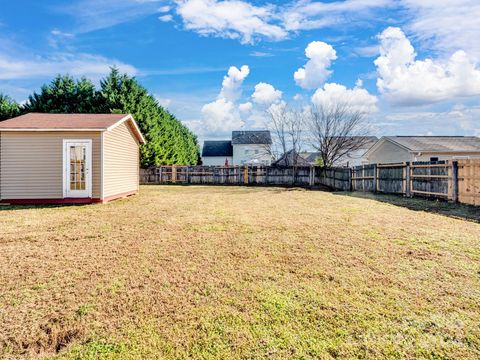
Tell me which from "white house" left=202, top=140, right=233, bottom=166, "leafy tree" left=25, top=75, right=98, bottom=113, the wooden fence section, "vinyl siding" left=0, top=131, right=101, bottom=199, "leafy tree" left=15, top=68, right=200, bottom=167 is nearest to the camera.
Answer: the wooden fence section

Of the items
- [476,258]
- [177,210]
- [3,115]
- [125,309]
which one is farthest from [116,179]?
[3,115]

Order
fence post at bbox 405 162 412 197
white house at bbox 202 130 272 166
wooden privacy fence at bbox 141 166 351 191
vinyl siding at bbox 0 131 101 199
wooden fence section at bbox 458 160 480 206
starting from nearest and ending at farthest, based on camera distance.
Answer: wooden fence section at bbox 458 160 480 206 < vinyl siding at bbox 0 131 101 199 < fence post at bbox 405 162 412 197 < wooden privacy fence at bbox 141 166 351 191 < white house at bbox 202 130 272 166

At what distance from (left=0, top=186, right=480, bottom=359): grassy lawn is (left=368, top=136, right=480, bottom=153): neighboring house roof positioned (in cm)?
1670

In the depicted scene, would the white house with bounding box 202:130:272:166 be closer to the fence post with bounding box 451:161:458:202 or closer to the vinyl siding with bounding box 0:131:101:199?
the fence post with bounding box 451:161:458:202

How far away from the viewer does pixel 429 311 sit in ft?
9.16

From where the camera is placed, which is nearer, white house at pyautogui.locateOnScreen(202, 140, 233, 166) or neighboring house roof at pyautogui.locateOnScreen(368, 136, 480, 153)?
neighboring house roof at pyautogui.locateOnScreen(368, 136, 480, 153)

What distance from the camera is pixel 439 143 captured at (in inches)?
842

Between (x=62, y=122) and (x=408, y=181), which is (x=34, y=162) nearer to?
(x=62, y=122)

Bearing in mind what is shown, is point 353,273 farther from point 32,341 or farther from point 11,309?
point 11,309

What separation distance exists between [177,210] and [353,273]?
614 centimetres

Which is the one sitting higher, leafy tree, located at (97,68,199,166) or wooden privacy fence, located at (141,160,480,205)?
leafy tree, located at (97,68,199,166)

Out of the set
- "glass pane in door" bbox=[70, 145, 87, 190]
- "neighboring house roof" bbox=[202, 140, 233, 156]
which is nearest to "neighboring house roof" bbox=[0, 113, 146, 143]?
"glass pane in door" bbox=[70, 145, 87, 190]

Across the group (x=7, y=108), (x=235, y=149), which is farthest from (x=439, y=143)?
(x=7, y=108)

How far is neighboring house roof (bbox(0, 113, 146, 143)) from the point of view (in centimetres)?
1007
